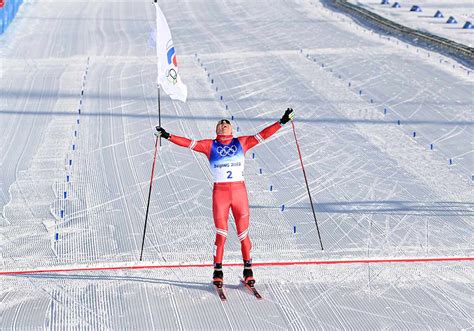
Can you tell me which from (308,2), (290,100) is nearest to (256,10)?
(308,2)

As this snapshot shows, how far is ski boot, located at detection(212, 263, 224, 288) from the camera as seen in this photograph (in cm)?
684

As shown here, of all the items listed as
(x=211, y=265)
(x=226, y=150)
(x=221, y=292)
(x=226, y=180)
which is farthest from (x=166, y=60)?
(x=221, y=292)

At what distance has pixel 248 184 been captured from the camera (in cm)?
1030

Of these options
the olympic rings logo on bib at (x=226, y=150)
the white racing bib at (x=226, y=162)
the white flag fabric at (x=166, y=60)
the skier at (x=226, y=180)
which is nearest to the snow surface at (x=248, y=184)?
the skier at (x=226, y=180)

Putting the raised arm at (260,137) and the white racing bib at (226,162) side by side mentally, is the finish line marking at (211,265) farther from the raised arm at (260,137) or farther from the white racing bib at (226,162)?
the raised arm at (260,137)

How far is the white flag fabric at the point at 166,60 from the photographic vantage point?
7688 millimetres

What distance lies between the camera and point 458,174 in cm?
1069

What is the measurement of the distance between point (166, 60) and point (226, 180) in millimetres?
1537

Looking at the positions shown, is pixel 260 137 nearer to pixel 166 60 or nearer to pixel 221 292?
pixel 221 292

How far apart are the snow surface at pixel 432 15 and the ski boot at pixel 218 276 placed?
15210 mm

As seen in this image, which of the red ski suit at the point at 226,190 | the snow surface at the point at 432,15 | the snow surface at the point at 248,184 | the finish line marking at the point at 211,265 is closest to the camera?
the snow surface at the point at 248,184

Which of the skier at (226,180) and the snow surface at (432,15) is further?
the snow surface at (432,15)

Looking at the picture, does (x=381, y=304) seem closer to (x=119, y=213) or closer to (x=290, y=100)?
(x=119, y=213)

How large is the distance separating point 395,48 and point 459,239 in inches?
499
